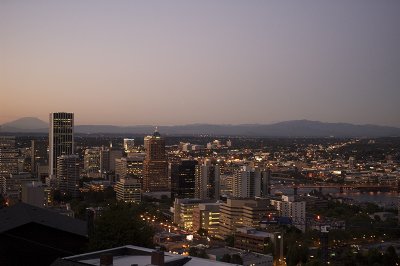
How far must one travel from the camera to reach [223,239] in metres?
16.6

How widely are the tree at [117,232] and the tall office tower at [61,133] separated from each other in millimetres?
29156

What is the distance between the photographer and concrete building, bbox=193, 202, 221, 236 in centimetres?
1808

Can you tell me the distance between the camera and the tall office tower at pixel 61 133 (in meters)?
35.5

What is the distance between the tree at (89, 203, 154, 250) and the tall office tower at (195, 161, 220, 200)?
19.3 m

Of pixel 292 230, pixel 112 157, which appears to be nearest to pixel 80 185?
pixel 112 157

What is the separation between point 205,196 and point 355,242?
39.4 ft

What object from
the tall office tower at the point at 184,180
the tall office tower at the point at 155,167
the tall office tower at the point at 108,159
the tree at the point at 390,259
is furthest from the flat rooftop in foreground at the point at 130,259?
the tall office tower at the point at 108,159

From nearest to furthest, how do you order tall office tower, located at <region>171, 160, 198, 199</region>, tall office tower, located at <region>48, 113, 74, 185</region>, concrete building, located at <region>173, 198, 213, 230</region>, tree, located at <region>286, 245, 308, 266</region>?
tree, located at <region>286, 245, 308, 266</region>, concrete building, located at <region>173, 198, 213, 230</region>, tall office tower, located at <region>171, 160, 198, 199</region>, tall office tower, located at <region>48, 113, 74, 185</region>

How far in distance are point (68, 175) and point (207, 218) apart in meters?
11.6

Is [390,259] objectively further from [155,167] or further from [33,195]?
[155,167]

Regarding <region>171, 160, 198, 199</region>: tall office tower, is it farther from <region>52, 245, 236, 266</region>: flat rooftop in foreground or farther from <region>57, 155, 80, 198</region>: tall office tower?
<region>52, 245, 236, 266</region>: flat rooftop in foreground

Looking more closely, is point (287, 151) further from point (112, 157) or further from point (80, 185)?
point (80, 185)

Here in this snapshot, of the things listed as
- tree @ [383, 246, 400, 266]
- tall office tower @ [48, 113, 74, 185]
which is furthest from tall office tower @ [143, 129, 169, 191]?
tree @ [383, 246, 400, 266]

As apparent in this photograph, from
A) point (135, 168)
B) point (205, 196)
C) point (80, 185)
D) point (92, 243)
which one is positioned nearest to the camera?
point (92, 243)
